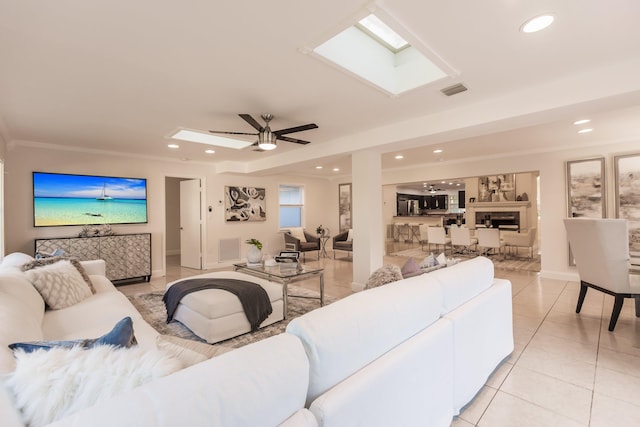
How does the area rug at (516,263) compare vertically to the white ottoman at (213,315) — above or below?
below

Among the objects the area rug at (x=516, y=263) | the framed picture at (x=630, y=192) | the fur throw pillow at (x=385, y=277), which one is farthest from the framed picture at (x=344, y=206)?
the fur throw pillow at (x=385, y=277)

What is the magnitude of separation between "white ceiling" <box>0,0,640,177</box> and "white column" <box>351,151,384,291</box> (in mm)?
347

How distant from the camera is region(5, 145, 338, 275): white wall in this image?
14.2 ft

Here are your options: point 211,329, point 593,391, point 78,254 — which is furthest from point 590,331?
point 78,254

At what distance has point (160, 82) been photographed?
2.54 m

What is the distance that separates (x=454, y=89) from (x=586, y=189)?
12.7 feet

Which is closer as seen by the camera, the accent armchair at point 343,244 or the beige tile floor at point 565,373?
the beige tile floor at point 565,373

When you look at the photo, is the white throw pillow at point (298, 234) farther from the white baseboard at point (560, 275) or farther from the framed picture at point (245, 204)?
the white baseboard at point (560, 275)

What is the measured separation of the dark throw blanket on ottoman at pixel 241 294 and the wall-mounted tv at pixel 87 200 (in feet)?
9.34

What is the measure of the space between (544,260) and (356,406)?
573 centimetres

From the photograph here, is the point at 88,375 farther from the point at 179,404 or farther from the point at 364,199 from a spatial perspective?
the point at 364,199

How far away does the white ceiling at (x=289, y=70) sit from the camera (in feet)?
5.57

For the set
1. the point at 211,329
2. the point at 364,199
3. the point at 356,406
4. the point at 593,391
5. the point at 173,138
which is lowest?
the point at 593,391

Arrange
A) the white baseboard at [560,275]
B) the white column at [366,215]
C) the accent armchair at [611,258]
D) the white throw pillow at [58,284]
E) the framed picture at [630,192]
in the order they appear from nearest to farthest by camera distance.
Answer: the white throw pillow at [58,284]
the accent armchair at [611,258]
the white column at [366,215]
the framed picture at [630,192]
the white baseboard at [560,275]
